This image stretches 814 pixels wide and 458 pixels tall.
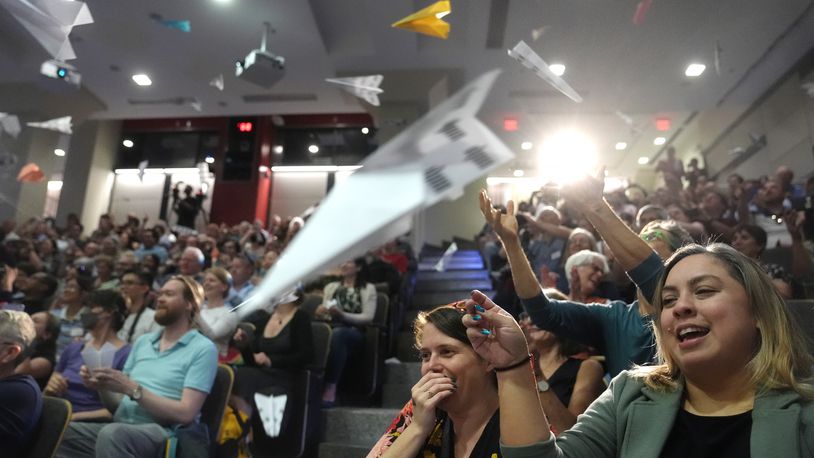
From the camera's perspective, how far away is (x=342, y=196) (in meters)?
0.46

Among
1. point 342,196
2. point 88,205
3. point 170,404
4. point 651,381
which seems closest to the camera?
point 342,196

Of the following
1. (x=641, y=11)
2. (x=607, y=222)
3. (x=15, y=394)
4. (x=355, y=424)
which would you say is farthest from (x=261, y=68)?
(x=607, y=222)

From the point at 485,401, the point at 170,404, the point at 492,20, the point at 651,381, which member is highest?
the point at 492,20

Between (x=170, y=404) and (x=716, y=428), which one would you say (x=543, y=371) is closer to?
(x=716, y=428)

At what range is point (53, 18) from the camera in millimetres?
1705

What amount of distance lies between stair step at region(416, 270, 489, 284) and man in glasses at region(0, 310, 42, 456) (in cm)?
376

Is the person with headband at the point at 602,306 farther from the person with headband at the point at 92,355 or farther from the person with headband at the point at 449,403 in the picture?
the person with headband at the point at 92,355

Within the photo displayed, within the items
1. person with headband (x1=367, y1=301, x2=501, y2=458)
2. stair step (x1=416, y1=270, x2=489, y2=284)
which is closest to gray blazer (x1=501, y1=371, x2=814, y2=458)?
person with headband (x1=367, y1=301, x2=501, y2=458)

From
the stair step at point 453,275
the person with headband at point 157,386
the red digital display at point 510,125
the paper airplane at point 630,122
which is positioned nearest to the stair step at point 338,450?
the person with headband at point 157,386

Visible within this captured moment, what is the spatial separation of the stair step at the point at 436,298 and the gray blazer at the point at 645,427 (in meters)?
3.61

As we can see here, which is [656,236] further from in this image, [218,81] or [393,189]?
[218,81]

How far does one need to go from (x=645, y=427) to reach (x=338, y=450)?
1.85 meters


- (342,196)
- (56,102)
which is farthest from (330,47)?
(342,196)

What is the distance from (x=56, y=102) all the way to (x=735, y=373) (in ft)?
28.6
